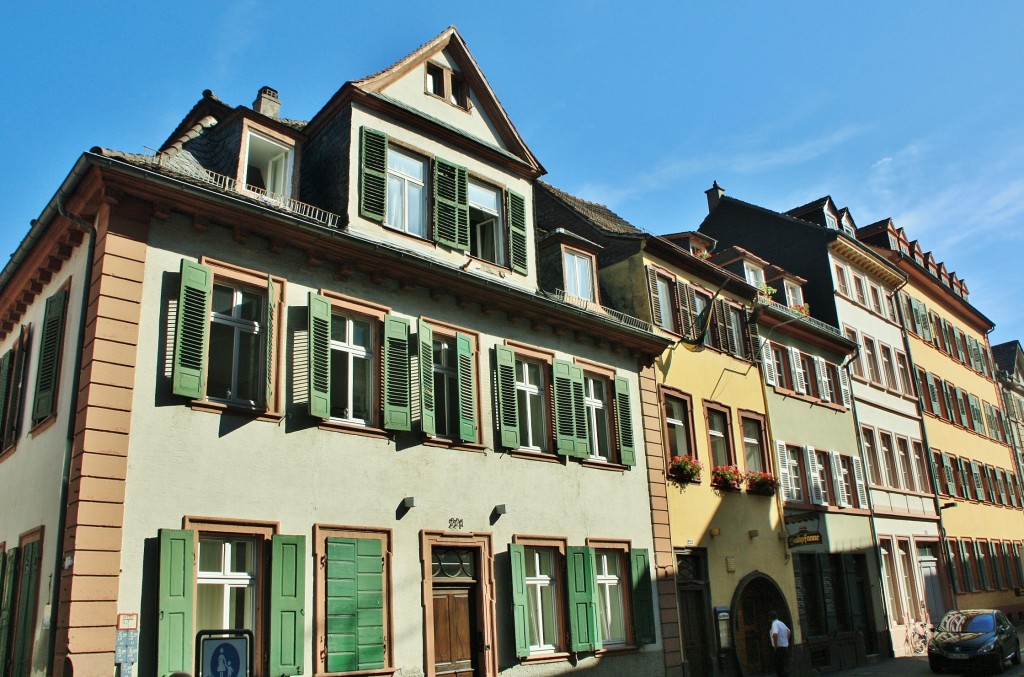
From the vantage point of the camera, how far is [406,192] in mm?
15938

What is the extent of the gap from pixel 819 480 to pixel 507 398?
12857mm

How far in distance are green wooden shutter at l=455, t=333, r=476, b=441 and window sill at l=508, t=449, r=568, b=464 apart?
3.64ft

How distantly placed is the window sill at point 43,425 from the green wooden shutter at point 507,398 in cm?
686

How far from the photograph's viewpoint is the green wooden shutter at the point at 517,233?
1733 cm

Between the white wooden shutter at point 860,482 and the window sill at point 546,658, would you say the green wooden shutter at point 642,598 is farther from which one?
the white wooden shutter at point 860,482

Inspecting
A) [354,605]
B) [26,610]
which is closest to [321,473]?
[354,605]

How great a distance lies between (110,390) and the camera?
11016 mm

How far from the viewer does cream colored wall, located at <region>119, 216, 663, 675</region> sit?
11.3 meters

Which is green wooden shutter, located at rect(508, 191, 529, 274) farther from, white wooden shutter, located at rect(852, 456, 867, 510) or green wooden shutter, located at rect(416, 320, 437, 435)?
white wooden shutter, located at rect(852, 456, 867, 510)

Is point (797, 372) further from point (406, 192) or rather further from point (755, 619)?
point (406, 192)

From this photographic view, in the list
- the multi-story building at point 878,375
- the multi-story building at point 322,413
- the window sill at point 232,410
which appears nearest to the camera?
the multi-story building at point 322,413

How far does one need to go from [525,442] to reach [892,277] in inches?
911

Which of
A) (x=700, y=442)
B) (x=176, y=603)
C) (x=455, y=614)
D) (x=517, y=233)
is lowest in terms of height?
(x=455, y=614)

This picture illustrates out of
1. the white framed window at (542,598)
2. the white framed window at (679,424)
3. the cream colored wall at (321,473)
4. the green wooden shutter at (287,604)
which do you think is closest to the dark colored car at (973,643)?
the white framed window at (679,424)
